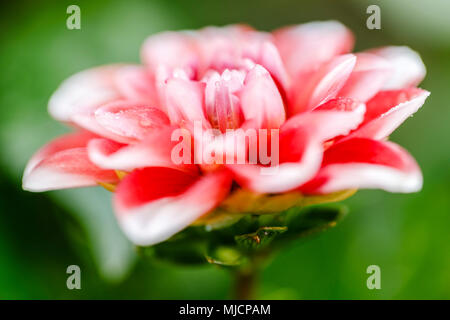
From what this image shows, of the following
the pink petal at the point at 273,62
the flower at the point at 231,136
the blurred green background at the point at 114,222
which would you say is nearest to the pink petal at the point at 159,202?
the flower at the point at 231,136

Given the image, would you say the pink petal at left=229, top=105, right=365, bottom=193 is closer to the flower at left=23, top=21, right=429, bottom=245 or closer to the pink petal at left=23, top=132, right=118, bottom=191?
the flower at left=23, top=21, right=429, bottom=245

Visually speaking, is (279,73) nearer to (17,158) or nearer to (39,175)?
(39,175)

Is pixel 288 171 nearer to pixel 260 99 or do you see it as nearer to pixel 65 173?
pixel 260 99

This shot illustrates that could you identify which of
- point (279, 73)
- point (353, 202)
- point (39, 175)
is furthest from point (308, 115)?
point (353, 202)

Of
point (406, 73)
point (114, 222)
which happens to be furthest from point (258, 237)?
point (114, 222)

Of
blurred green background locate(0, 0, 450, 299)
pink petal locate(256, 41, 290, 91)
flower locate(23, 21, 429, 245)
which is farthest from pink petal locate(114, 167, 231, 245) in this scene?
blurred green background locate(0, 0, 450, 299)

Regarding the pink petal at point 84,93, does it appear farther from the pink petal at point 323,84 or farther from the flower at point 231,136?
the pink petal at point 323,84
